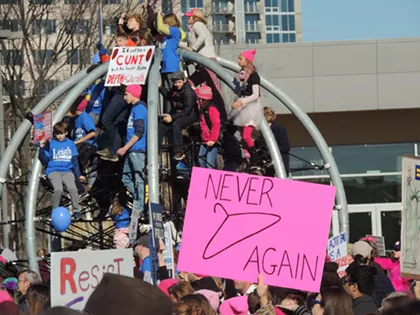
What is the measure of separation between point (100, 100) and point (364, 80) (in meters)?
12.3

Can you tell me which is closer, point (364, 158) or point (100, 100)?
point (100, 100)

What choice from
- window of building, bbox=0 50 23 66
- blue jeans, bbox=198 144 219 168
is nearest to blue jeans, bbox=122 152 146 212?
blue jeans, bbox=198 144 219 168

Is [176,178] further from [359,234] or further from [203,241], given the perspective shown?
[359,234]

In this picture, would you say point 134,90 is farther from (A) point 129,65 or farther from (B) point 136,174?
(B) point 136,174

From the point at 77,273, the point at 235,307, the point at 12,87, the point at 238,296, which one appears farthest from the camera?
the point at 12,87

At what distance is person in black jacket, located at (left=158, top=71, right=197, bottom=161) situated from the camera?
1592 cm

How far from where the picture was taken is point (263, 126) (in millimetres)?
16328

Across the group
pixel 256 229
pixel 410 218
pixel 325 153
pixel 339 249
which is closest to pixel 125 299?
pixel 410 218

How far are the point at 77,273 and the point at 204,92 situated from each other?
7.62 meters

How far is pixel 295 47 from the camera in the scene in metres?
28.3

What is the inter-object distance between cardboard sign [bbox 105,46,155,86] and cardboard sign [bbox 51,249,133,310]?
254 inches

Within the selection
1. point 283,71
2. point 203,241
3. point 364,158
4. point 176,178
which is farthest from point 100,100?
point 364,158

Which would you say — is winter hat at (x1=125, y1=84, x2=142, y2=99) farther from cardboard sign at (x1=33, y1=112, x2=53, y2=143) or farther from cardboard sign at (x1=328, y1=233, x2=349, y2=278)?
cardboard sign at (x1=328, y1=233, x2=349, y2=278)

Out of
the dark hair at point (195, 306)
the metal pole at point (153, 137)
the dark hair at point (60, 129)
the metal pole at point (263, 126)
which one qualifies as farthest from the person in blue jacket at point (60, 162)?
the dark hair at point (195, 306)
